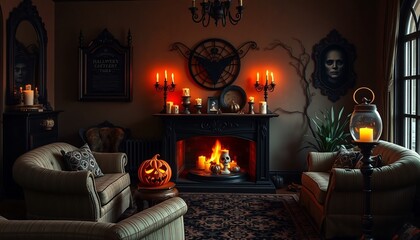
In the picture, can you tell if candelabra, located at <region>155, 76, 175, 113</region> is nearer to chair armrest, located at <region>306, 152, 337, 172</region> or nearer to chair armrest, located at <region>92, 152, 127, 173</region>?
chair armrest, located at <region>92, 152, 127, 173</region>

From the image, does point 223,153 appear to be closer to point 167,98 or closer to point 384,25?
point 167,98

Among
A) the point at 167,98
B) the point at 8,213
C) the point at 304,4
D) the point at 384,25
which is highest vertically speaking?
Result: the point at 304,4

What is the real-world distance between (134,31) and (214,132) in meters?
1.93

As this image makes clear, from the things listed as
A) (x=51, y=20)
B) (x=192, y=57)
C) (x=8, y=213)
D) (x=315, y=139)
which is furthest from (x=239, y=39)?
(x=8, y=213)

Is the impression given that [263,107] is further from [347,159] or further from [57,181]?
[57,181]

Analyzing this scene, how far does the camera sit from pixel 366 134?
2.87 metres

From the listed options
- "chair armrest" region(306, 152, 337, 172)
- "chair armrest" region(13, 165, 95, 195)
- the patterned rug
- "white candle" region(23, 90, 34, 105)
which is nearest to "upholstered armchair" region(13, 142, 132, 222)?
"chair armrest" region(13, 165, 95, 195)

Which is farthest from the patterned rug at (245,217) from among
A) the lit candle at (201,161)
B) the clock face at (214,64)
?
the clock face at (214,64)

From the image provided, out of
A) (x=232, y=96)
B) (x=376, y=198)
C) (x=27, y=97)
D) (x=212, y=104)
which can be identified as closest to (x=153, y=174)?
(x=376, y=198)

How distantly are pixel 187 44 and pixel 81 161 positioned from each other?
2.66 meters

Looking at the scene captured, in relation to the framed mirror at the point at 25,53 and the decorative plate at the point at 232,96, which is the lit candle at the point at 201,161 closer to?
the decorative plate at the point at 232,96

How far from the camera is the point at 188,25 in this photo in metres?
6.05

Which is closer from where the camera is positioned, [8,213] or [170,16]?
[8,213]

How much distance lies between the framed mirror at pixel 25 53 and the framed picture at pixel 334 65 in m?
3.84
